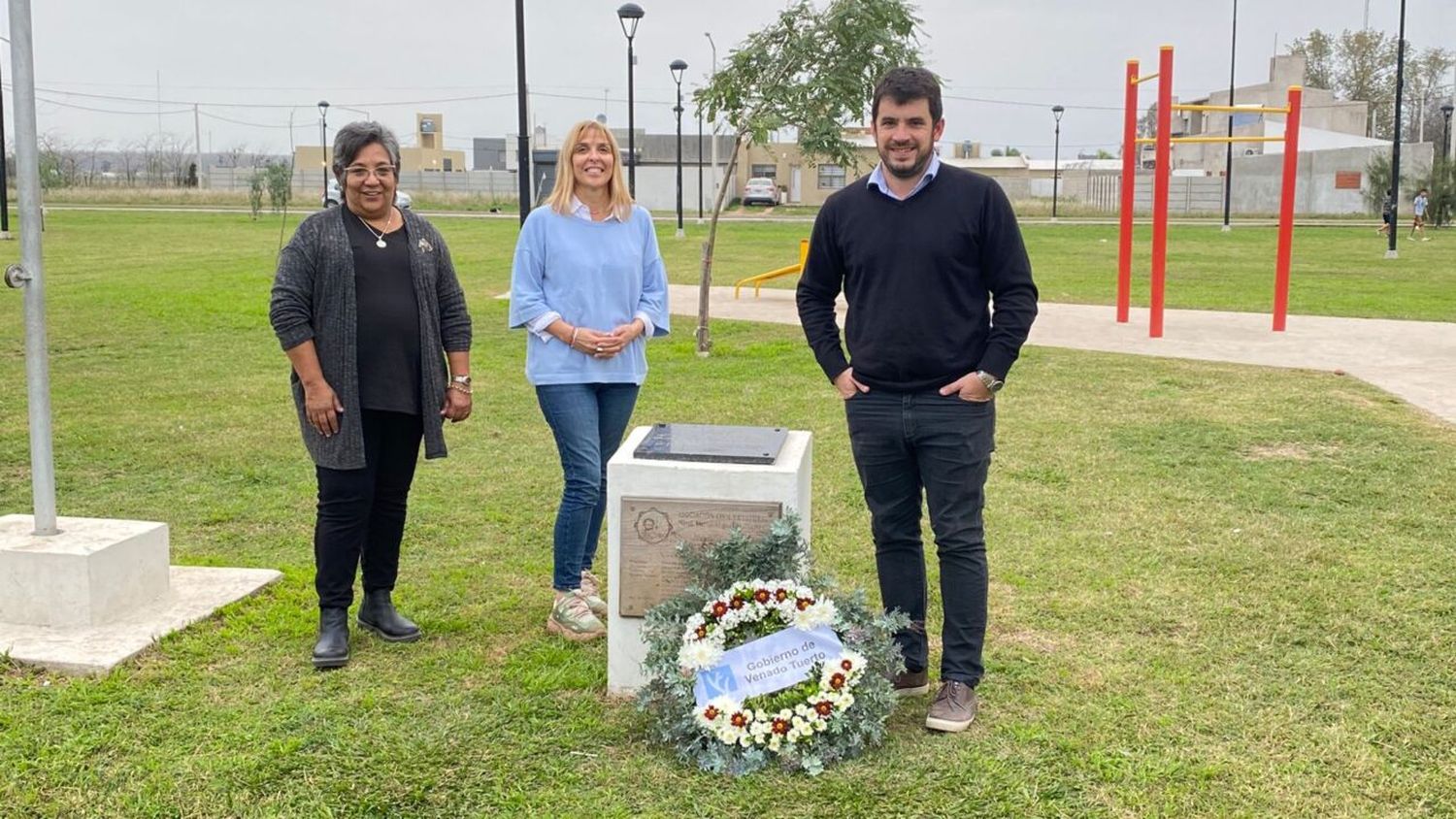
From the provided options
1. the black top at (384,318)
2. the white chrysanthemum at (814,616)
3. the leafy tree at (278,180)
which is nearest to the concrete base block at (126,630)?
the black top at (384,318)

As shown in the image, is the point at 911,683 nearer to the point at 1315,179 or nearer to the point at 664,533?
the point at 664,533

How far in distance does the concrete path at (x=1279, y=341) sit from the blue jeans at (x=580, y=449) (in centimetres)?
620

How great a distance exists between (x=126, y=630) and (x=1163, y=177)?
10750mm

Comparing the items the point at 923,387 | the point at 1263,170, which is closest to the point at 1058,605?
the point at 923,387

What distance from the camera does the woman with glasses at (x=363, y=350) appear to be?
406cm

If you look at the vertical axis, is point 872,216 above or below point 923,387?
above

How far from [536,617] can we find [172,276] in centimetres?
1618

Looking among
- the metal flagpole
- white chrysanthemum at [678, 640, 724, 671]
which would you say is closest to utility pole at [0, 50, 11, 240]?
the metal flagpole

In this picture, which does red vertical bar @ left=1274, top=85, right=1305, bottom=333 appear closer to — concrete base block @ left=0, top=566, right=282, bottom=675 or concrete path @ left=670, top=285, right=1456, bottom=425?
concrete path @ left=670, top=285, right=1456, bottom=425

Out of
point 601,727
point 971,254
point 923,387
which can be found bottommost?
point 601,727

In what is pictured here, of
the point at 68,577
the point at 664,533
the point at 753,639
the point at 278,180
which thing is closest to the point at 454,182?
the point at 278,180

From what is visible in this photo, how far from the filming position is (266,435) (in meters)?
8.14

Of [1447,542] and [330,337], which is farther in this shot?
[1447,542]

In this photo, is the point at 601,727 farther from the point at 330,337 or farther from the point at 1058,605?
the point at 1058,605
